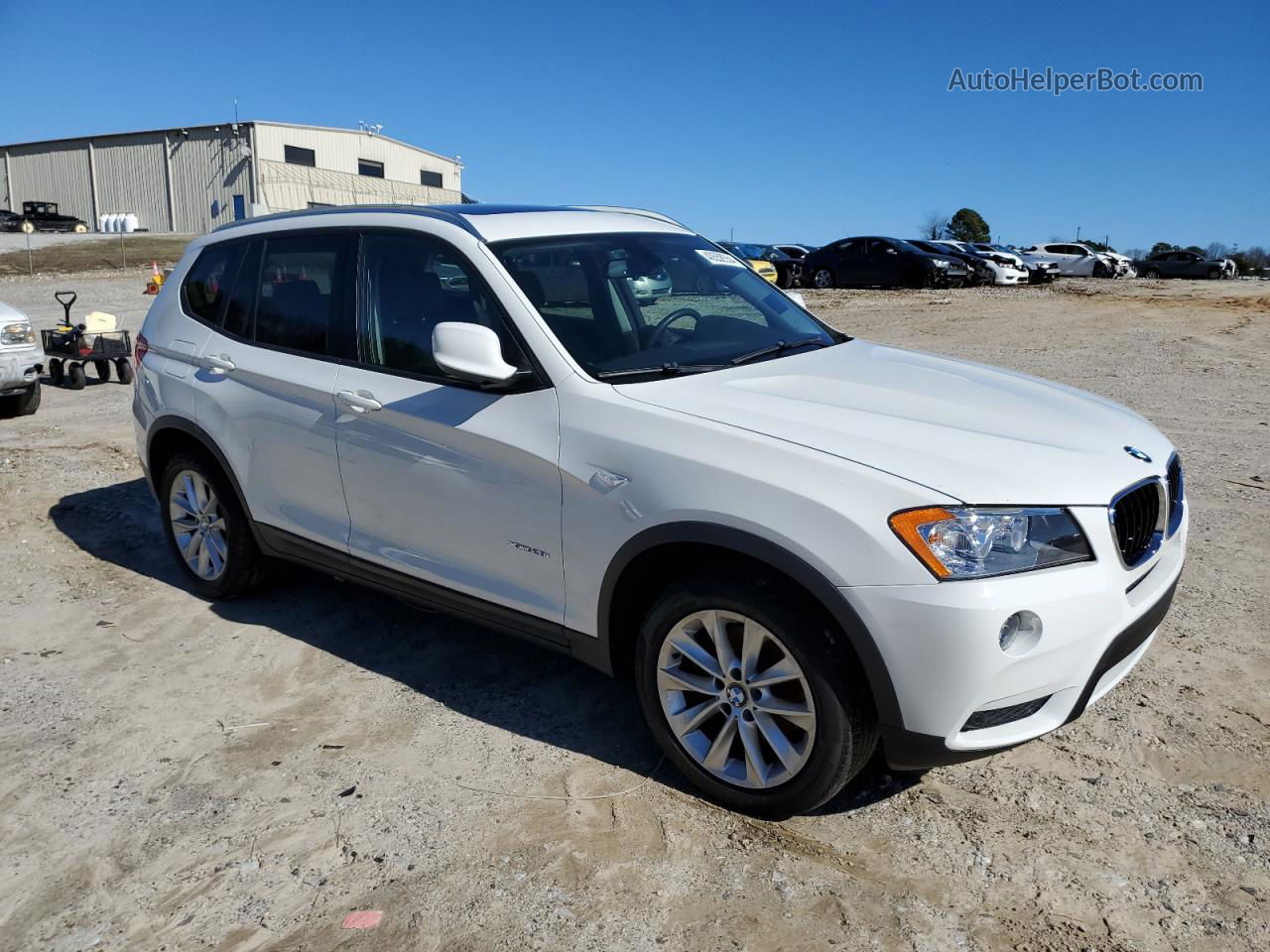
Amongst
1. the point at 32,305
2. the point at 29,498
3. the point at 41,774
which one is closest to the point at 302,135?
the point at 32,305

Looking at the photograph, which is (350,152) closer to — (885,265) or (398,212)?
(885,265)

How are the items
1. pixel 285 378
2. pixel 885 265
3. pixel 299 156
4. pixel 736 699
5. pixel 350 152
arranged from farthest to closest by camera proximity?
pixel 350 152 → pixel 299 156 → pixel 885 265 → pixel 285 378 → pixel 736 699

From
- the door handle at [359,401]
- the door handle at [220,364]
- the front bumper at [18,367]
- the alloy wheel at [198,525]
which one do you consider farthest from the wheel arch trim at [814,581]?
the front bumper at [18,367]

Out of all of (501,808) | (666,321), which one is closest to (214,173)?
(666,321)

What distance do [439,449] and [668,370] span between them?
0.91 m

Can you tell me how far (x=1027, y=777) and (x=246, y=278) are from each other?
4035 mm

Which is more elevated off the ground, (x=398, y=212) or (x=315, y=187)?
(x=315, y=187)

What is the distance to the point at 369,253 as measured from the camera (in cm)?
450

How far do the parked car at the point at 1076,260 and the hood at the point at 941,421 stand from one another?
3809 cm

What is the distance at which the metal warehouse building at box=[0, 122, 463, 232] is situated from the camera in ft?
188

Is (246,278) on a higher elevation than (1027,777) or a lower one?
higher

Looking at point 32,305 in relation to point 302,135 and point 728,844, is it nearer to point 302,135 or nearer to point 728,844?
point 728,844

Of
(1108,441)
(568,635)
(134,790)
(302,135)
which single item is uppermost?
(302,135)

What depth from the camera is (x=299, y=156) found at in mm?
58719
